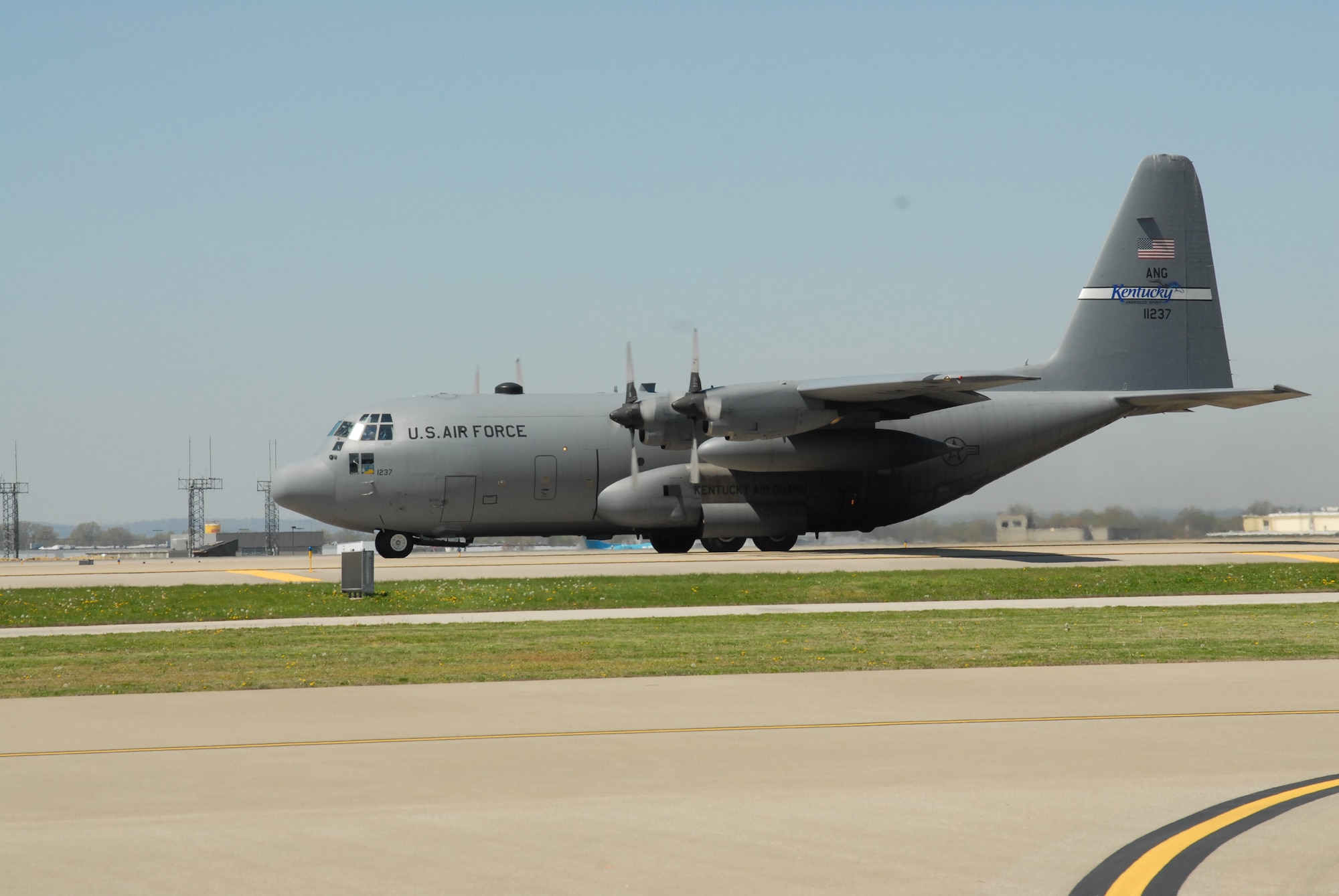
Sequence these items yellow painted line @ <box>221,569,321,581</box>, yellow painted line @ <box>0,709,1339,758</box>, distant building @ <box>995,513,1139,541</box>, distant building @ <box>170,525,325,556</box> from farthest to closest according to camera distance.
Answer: distant building @ <box>170,525,325,556</box>, distant building @ <box>995,513,1139,541</box>, yellow painted line @ <box>221,569,321,581</box>, yellow painted line @ <box>0,709,1339,758</box>

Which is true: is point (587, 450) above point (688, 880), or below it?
above

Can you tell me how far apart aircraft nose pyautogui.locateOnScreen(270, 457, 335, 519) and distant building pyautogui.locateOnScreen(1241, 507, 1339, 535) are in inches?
1594

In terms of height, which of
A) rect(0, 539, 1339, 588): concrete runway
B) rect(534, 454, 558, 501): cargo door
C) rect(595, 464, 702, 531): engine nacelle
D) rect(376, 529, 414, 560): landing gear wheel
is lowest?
rect(0, 539, 1339, 588): concrete runway

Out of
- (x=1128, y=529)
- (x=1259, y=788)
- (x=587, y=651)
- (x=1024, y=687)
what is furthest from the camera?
(x=1128, y=529)

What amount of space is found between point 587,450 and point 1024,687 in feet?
78.9

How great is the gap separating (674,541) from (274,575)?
12352 millimetres

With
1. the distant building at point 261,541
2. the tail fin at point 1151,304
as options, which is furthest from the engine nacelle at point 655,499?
the distant building at point 261,541

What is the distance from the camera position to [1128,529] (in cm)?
4591

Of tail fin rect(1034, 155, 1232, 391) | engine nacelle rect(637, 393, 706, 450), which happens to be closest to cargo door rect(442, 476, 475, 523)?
engine nacelle rect(637, 393, 706, 450)

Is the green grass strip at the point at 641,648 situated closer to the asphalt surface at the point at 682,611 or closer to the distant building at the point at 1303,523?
the asphalt surface at the point at 682,611

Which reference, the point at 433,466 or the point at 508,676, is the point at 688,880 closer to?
the point at 508,676

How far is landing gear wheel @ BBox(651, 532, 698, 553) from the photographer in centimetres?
3847

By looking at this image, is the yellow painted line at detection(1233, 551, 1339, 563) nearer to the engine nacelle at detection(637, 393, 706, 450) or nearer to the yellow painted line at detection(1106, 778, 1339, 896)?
the engine nacelle at detection(637, 393, 706, 450)

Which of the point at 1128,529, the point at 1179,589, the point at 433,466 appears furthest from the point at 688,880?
the point at 1128,529
